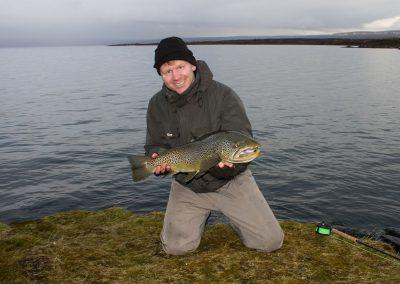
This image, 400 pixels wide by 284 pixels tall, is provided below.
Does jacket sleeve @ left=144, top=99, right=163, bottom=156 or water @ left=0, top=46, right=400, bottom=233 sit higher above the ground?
jacket sleeve @ left=144, top=99, right=163, bottom=156

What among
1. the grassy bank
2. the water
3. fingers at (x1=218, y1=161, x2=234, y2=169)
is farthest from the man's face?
the water

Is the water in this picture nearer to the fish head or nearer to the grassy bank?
the grassy bank

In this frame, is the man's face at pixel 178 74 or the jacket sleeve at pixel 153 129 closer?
the man's face at pixel 178 74

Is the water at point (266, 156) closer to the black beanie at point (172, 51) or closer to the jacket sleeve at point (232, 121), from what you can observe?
the jacket sleeve at point (232, 121)

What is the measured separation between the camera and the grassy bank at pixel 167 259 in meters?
5.68

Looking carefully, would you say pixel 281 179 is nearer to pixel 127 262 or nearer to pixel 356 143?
pixel 356 143

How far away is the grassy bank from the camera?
568 centimetres

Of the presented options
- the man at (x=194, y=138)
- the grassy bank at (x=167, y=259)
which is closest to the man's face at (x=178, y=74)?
the man at (x=194, y=138)

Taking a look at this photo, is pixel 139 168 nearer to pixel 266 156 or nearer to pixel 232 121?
pixel 232 121

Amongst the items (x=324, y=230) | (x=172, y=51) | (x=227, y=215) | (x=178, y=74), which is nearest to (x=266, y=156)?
(x=324, y=230)

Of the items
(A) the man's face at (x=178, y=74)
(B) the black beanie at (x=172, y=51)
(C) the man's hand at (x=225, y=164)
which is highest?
(B) the black beanie at (x=172, y=51)

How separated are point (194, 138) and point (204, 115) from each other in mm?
420

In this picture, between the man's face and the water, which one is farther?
the water

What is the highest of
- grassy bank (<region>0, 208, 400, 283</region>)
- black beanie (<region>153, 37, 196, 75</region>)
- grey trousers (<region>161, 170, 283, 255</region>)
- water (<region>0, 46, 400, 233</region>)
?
black beanie (<region>153, 37, 196, 75</region>)
